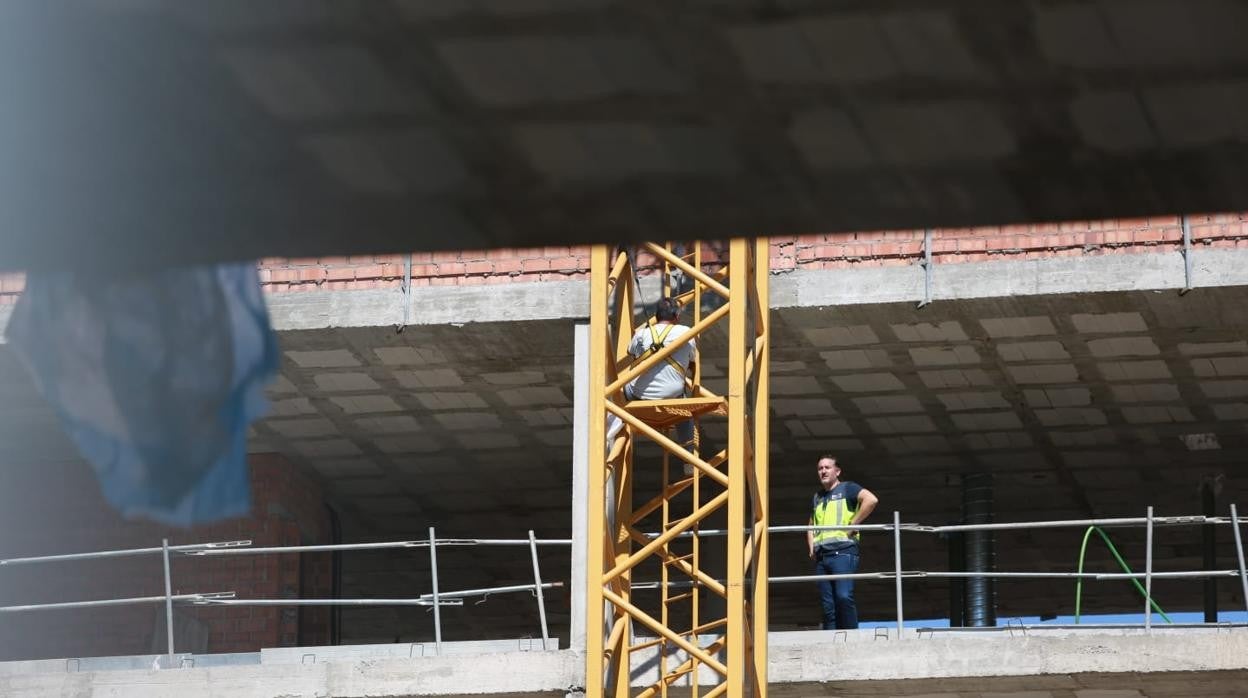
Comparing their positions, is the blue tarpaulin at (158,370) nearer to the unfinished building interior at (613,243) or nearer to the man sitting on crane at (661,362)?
the unfinished building interior at (613,243)

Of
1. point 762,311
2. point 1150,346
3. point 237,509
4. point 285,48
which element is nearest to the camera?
point 285,48

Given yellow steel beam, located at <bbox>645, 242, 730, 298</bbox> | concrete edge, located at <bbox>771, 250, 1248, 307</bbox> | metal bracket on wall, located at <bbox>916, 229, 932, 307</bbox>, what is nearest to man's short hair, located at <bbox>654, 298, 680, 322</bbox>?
yellow steel beam, located at <bbox>645, 242, 730, 298</bbox>

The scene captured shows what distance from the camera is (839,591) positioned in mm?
16297

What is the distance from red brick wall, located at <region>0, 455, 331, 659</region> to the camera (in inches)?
759

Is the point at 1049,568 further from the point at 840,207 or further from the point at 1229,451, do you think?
the point at 840,207

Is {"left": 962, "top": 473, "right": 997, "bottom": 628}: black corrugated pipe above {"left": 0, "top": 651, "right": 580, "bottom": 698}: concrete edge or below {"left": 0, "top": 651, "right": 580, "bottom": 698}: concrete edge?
above

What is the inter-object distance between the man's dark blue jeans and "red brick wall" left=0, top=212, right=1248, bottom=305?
7.38 feet

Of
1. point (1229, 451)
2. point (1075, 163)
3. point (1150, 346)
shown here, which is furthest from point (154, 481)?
point (1229, 451)

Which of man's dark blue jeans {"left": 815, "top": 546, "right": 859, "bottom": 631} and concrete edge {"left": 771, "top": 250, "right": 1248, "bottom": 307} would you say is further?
man's dark blue jeans {"left": 815, "top": 546, "right": 859, "bottom": 631}

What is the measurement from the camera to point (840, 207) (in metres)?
3.22

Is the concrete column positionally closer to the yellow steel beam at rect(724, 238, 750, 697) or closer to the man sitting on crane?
the man sitting on crane

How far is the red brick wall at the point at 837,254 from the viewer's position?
15578mm

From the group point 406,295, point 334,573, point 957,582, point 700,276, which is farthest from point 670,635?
point 334,573

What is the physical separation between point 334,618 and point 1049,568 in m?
8.00
